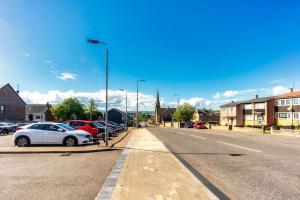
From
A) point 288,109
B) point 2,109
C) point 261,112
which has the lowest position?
point 261,112

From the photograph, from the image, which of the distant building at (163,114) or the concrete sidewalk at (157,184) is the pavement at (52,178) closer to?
the concrete sidewalk at (157,184)

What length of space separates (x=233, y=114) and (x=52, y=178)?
255ft

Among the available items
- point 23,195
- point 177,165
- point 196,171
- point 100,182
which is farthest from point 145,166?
point 23,195

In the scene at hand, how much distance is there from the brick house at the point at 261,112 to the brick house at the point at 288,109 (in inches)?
54.9

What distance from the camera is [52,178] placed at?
8031mm

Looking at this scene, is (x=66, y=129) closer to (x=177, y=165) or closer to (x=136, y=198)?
(x=177, y=165)

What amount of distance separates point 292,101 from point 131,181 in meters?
60.0

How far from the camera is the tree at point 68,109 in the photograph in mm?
→ 84875

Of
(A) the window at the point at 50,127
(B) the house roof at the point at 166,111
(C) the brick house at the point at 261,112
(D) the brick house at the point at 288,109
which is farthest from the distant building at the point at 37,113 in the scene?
(A) the window at the point at 50,127

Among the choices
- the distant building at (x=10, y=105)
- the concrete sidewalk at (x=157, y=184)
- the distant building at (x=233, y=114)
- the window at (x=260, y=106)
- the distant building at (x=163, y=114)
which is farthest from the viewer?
the distant building at (x=163, y=114)

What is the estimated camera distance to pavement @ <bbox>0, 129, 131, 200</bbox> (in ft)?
20.8

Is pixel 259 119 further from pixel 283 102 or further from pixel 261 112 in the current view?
pixel 283 102

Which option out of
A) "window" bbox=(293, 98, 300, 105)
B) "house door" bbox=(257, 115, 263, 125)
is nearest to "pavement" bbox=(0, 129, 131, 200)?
"window" bbox=(293, 98, 300, 105)

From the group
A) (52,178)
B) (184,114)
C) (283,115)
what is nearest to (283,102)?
(283,115)
